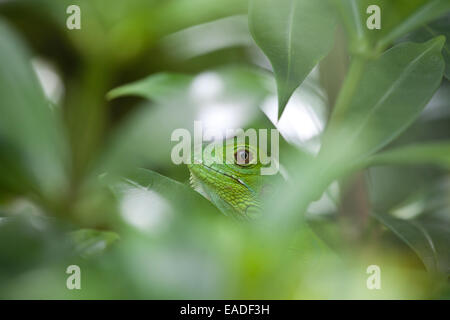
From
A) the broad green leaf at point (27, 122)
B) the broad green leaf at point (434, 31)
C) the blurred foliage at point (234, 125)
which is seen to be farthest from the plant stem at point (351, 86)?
the broad green leaf at point (27, 122)

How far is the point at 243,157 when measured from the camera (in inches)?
30.4

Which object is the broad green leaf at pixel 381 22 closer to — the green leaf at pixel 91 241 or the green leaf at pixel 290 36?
the green leaf at pixel 290 36

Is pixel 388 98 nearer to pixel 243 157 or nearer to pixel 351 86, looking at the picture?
pixel 351 86

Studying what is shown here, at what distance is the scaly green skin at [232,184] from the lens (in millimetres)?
772

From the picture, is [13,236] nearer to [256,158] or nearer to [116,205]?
[116,205]

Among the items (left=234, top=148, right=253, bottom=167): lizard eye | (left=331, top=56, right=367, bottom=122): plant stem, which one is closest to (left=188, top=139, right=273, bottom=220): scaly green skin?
(left=234, top=148, right=253, bottom=167): lizard eye

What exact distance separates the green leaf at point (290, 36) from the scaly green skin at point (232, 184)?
0.79ft

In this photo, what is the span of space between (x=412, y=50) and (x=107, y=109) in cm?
84

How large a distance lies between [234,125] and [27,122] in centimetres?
40

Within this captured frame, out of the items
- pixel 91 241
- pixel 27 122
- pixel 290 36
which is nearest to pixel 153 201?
pixel 91 241

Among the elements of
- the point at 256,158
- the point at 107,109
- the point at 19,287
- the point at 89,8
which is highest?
the point at 89,8

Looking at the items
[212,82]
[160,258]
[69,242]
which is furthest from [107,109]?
[160,258]

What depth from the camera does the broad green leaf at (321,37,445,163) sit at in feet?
1.86

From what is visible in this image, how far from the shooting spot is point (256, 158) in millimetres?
765
